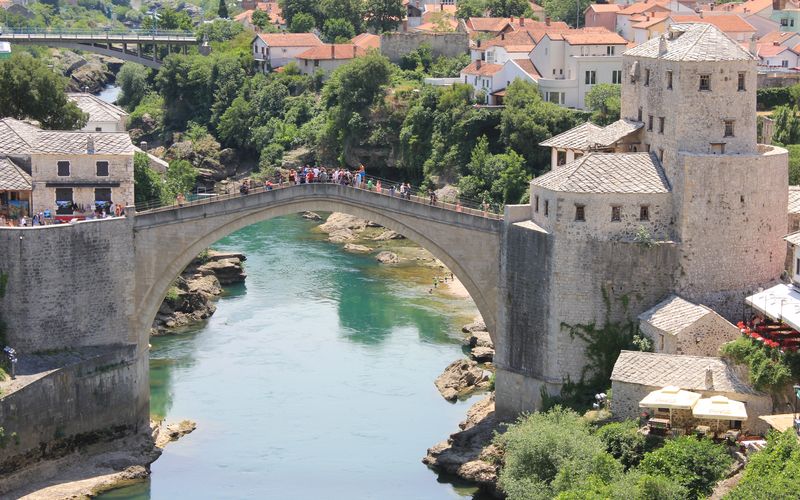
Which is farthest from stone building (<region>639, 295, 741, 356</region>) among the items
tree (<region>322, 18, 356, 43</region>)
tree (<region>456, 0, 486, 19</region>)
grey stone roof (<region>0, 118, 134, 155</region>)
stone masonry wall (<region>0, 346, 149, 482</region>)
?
tree (<region>322, 18, 356, 43</region>)

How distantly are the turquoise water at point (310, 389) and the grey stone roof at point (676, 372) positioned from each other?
792cm

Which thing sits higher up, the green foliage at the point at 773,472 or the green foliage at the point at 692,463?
the green foliage at the point at 773,472

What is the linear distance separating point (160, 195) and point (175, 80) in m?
52.3

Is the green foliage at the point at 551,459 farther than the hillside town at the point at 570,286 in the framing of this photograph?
No

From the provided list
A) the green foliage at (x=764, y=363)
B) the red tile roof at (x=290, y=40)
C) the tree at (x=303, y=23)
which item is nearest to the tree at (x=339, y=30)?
the red tile roof at (x=290, y=40)

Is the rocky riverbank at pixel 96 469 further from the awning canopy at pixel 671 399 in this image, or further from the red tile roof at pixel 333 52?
the red tile roof at pixel 333 52

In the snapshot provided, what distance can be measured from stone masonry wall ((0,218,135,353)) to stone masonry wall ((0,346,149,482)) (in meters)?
1.23

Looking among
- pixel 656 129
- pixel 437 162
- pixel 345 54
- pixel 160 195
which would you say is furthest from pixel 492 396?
pixel 345 54

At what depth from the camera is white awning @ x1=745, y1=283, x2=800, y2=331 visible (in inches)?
1951

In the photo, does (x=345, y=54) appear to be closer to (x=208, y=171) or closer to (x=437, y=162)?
(x=208, y=171)

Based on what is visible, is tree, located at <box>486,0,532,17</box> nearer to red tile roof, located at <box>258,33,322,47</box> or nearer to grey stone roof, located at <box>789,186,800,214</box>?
red tile roof, located at <box>258,33,322,47</box>

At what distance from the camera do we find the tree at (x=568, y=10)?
127m

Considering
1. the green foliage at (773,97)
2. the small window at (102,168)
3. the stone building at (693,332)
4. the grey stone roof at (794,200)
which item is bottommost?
the stone building at (693,332)

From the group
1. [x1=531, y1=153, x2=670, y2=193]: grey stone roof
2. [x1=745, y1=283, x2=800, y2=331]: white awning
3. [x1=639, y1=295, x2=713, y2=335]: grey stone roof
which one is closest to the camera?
[x1=745, y1=283, x2=800, y2=331]: white awning
